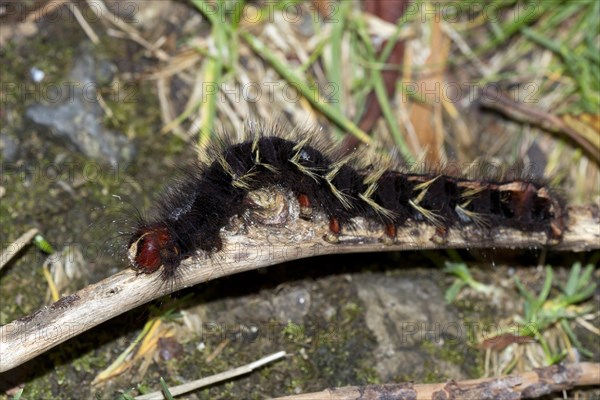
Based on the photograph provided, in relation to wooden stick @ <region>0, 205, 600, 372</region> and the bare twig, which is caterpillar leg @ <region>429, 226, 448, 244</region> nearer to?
wooden stick @ <region>0, 205, 600, 372</region>

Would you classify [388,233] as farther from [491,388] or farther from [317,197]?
[491,388]

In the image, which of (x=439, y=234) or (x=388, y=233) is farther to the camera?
(x=439, y=234)

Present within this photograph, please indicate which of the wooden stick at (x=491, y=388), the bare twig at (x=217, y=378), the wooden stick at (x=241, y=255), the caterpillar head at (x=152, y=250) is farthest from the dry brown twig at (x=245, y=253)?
the wooden stick at (x=491, y=388)

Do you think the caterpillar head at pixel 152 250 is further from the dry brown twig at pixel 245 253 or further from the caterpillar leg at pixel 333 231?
the caterpillar leg at pixel 333 231

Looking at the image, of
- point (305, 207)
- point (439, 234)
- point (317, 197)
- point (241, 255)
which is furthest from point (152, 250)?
point (439, 234)

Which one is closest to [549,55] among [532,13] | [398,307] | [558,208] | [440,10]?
[532,13]

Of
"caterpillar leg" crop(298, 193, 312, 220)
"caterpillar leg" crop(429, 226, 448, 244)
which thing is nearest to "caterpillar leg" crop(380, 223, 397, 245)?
"caterpillar leg" crop(429, 226, 448, 244)
